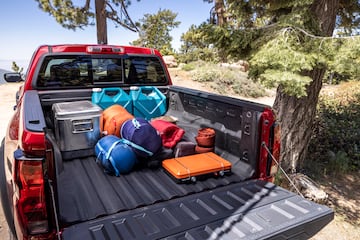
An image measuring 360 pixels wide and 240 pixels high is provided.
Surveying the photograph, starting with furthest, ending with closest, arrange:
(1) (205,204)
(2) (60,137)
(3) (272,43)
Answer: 1. (3) (272,43)
2. (2) (60,137)
3. (1) (205,204)

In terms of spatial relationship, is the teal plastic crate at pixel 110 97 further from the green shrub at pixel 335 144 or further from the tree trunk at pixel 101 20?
the tree trunk at pixel 101 20

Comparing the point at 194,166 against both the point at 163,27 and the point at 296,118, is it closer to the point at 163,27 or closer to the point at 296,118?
the point at 296,118

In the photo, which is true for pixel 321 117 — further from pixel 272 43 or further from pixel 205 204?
pixel 205 204

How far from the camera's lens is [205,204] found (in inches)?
81.3

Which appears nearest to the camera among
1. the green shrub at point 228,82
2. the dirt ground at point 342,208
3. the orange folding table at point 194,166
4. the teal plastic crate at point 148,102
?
the orange folding table at point 194,166

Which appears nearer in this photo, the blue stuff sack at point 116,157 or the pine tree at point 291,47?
the blue stuff sack at point 116,157

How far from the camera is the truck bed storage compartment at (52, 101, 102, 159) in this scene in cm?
294

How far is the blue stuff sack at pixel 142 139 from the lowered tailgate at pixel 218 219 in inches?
28.0

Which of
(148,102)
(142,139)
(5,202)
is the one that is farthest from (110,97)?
(5,202)

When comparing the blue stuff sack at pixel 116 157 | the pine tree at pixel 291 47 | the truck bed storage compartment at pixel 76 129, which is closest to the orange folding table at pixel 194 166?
the blue stuff sack at pixel 116 157

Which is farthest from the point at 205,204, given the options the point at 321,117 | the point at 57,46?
the point at 321,117

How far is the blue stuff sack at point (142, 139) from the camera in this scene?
269cm

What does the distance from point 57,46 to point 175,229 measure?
2922 millimetres

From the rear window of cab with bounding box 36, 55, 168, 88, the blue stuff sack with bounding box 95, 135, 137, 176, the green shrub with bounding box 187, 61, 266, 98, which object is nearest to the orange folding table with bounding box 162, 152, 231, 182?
the blue stuff sack with bounding box 95, 135, 137, 176
